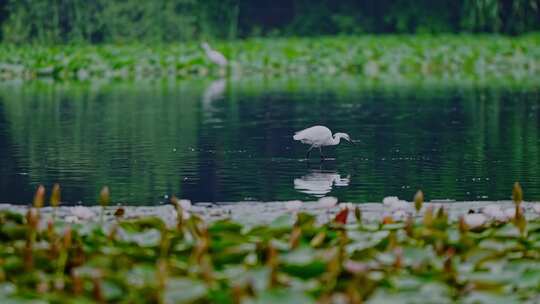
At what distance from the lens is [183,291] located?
4.39 meters

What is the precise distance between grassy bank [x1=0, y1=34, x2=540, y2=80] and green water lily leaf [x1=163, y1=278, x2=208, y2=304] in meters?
20.1

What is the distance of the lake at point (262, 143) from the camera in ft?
29.8

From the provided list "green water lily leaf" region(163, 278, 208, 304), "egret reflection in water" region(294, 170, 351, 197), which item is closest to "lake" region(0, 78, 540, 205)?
"egret reflection in water" region(294, 170, 351, 197)

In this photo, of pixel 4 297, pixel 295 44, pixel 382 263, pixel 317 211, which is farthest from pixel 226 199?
pixel 295 44

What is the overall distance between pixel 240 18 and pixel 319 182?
27684 millimetres

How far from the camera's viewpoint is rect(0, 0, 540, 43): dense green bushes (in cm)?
3041

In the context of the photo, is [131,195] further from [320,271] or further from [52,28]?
[52,28]

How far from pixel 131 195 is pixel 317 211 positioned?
76.8 inches

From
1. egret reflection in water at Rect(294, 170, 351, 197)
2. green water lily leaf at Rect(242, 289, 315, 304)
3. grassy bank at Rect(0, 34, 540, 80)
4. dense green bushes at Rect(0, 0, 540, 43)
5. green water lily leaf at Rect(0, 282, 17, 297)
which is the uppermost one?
dense green bushes at Rect(0, 0, 540, 43)

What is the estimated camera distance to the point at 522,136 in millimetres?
12836

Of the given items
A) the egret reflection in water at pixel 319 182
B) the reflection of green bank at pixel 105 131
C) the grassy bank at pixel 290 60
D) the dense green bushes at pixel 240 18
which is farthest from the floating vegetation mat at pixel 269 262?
the dense green bushes at pixel 240 18

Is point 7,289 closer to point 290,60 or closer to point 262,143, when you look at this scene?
point 262,143

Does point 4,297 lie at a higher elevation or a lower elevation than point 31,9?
lower

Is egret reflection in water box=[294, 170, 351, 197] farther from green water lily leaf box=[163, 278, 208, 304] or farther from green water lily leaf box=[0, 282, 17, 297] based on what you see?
green water lily leaf box=[163, 278, 208, 304]
